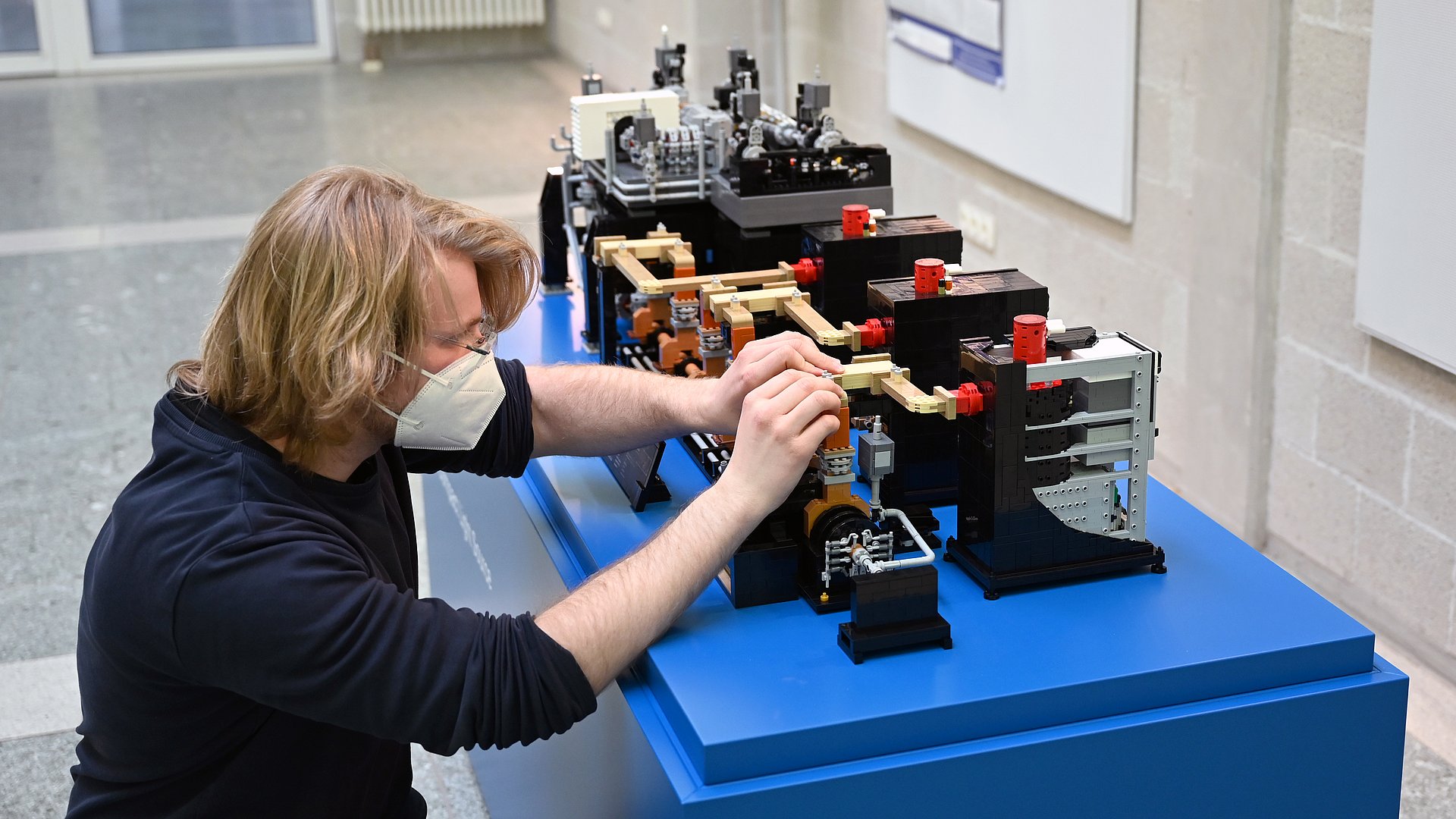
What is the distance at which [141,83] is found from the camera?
33.8 feet

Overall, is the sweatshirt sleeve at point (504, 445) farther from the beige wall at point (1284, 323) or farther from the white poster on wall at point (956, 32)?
the white poster on wall at point (956, 32)

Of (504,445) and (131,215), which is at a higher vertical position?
(504,445)

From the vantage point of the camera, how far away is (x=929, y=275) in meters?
1.76

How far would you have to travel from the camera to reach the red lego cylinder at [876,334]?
70.5 inches

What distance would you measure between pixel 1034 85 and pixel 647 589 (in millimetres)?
3186

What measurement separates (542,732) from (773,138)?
1.45m

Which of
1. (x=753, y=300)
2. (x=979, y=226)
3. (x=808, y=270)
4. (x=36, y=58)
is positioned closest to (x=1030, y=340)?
(x=753, y=300)

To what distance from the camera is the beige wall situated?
9.31ft

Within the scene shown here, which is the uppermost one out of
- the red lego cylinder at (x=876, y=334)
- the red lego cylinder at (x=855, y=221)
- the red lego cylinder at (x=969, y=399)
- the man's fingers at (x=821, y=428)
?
the red lego cylinder at (x=855, y=221)

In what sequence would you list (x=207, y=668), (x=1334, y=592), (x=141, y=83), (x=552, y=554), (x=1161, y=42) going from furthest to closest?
(x=141, y=83), (x=1161, y=42), (x=1334, y=592), (x=552, y=554), (x=207, y=668)

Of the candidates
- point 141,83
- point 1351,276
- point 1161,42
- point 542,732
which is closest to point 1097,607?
point 542,732

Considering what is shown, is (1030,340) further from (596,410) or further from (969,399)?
(596,410)

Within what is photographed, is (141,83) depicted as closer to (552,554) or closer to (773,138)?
(773,138)

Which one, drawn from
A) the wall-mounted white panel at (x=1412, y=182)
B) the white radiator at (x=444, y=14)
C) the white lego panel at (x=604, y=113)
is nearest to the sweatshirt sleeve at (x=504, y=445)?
the white lego panel at (x=604, y=113)
